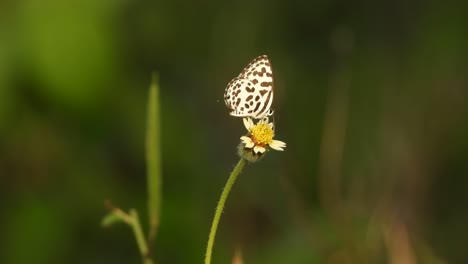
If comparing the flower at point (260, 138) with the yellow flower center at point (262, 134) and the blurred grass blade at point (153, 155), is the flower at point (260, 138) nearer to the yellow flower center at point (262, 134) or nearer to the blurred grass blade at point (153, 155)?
the yellow flower center at point (262, 134)

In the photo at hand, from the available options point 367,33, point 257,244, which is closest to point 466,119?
point 367,33

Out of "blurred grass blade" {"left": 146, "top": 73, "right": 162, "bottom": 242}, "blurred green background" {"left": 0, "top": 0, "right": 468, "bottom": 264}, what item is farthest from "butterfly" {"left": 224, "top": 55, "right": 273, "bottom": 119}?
"blurred green background" {"left": 0, "top": 0, "right": 468, "bottom": 264}

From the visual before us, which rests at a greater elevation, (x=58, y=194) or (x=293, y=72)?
(x=293, y=72)

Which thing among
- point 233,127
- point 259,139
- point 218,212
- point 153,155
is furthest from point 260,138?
point 233,127

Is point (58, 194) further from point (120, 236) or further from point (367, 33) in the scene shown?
point (367, 33)

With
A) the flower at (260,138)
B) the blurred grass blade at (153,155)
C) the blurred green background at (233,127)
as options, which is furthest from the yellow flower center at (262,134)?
the blurred green background at (233,127)

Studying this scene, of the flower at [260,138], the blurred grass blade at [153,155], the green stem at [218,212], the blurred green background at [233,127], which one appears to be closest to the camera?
the green stem at [218,212]

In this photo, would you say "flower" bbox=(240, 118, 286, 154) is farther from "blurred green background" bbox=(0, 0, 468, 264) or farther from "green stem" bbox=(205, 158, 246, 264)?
"blurred green background" bbox=(0, 0, 468, 264)
